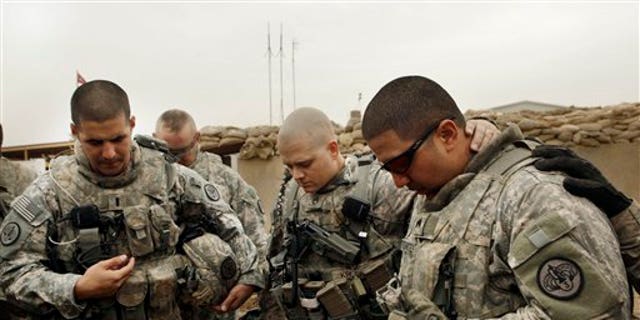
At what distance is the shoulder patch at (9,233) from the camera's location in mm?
2959

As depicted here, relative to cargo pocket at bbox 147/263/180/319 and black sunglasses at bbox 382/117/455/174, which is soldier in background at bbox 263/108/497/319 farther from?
black sunglasses at bbox 382/117/455/174

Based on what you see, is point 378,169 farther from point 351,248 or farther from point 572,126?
point 572,126

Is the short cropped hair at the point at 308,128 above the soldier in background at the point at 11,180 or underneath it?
above

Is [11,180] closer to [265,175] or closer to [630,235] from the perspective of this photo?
[630,235]

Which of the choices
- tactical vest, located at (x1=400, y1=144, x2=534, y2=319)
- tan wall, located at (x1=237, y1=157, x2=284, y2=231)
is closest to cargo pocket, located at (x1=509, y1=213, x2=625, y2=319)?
tactical vest, located at (x1=400, y1=144, x2=534, y2=319)

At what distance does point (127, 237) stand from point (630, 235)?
2.33m

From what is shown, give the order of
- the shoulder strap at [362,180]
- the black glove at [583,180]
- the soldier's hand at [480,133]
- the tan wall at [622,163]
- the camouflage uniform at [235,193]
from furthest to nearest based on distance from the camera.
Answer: the tan wall at [622,163]
the camouflage uniform at [235,193]
the shoulder strap at [362,180]
the soldier's hand at [480,133]
the black glove at [583,180]

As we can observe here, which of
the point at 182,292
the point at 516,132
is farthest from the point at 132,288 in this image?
the point at 516,132

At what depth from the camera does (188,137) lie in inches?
223

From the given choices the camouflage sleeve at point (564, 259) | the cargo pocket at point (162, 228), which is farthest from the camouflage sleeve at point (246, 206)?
the camouflage sleeve at point (564, 259)

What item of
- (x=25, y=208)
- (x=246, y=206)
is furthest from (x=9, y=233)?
(x=246, y=206)

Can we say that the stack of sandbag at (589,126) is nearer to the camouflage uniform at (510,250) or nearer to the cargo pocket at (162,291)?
the cargo pocket at (162,291)

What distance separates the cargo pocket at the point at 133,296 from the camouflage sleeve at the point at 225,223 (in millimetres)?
516

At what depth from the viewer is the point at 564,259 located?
159 centimetres
